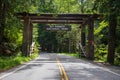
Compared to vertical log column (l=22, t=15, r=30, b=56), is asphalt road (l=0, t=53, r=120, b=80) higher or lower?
lower

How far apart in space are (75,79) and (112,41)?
729 inches

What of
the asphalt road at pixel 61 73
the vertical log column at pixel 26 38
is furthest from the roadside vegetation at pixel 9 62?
the vertical log column at pixel 26 38

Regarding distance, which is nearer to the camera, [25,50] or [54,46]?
[25,50]

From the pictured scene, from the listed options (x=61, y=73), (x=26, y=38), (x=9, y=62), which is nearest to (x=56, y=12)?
(x=26, y=38)

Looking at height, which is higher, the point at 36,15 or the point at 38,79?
the point at 36,15

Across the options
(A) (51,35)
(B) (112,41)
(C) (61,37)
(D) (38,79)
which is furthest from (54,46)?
(D) (38,79)

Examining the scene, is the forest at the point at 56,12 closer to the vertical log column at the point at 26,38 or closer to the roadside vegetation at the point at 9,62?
the vertical log column at the point at 26,38

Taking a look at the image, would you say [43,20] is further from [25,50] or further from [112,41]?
[112,41]

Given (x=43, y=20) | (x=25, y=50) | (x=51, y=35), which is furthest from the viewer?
(x=51, y=35)

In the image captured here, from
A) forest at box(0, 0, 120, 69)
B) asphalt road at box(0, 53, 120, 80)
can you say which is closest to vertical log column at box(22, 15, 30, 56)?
forest at box(0, 0, 120, 69)

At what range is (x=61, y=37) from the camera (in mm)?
106812

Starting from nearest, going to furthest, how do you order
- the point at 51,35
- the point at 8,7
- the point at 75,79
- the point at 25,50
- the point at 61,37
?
the point at 75,79 < the point at 8,7 < the point at 25,50 < the point at 61,37 < the point at 51,35

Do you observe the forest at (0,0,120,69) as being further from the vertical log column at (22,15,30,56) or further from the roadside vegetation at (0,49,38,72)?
the roadside vegetation at (0,49,38,72)

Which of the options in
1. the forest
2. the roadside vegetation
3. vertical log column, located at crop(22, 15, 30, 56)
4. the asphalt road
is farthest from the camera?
vertical log column, located at crop(22, 15, 30, 56)
